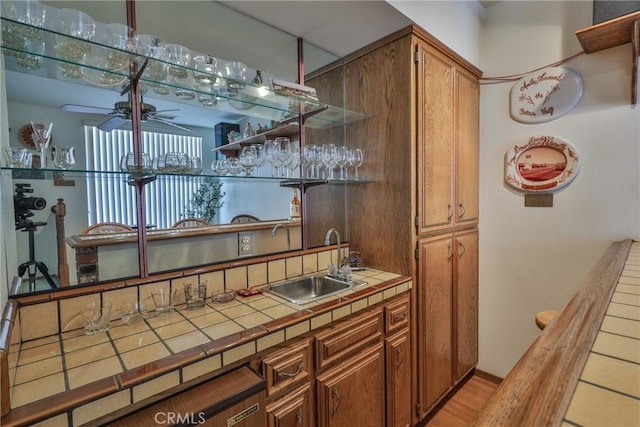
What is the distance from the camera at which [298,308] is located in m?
1.21

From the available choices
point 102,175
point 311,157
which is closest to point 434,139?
point 311,157

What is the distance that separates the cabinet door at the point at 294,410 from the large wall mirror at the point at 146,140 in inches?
27.9

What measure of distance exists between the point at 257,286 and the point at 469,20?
2221 millimetres

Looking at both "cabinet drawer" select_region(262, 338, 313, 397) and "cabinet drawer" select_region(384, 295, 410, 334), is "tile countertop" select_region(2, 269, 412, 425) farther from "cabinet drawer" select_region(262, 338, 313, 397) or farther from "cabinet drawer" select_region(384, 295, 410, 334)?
"cabinet drawer" select_region(384, 295, 410, 334)

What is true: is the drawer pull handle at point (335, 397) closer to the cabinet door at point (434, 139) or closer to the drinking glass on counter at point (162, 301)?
the drinking glass on counter at point (162, 301)

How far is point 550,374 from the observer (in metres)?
0.49

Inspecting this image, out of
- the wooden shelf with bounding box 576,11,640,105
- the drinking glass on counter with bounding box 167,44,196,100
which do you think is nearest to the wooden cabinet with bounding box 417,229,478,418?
the wooden shelf with bounding box 576,11,640,105

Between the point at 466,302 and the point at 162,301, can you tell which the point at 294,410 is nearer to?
the point at 162,301

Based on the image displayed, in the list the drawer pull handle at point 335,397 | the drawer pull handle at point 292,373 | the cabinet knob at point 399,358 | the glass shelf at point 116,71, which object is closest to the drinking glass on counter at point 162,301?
the drawer pull handle at point 292,373

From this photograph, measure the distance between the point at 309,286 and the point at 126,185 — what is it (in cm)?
104

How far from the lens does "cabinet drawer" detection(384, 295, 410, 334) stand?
4.94ft

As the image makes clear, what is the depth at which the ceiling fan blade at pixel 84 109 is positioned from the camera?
112 cm

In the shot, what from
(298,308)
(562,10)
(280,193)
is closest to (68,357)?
(298,308)

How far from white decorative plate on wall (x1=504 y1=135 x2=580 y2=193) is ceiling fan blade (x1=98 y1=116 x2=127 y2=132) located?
2346 mm
